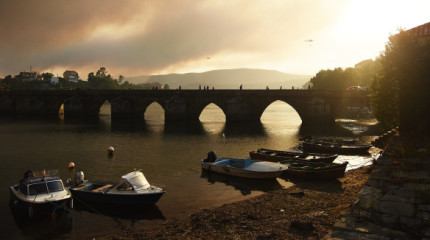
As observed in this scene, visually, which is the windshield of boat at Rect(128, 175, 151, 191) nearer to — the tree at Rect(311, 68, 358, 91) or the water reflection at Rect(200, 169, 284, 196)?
the water reflection at Rect(200, 169, 284, 196)

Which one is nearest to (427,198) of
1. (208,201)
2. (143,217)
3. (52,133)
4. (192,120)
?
(208,201)

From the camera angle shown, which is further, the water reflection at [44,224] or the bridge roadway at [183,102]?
the bridge roadway at [183,102]

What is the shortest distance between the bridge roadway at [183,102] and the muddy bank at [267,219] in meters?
64.7

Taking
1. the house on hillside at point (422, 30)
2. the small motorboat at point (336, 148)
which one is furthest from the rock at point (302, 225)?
the small motorboat at point (336, 148)

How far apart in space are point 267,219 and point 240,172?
12.2m

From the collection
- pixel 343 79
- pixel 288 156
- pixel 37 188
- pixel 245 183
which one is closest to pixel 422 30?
→ pixel 288 156

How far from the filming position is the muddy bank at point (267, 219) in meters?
17.1

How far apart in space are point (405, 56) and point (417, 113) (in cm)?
496

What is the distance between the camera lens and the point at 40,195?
22.6 m

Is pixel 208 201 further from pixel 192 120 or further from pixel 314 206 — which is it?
pixel 192 120

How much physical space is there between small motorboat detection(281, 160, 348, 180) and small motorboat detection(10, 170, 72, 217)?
66.8 feet

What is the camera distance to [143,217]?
22609 millimetres

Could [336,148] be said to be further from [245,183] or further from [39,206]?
[39,206]

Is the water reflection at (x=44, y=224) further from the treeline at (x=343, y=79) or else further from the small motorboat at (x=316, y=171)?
the treeline at (x=343, y=79)
